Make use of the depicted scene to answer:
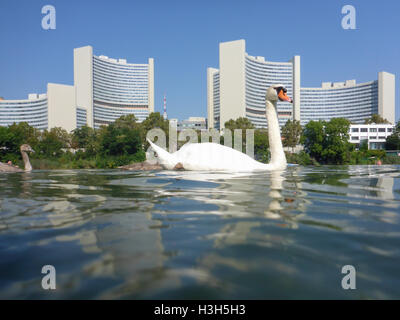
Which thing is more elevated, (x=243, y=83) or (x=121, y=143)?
(x=243, y=83)

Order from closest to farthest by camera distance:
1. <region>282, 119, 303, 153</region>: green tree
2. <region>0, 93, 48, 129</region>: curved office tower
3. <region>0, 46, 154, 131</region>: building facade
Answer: <region>282, 119, 303, 153</region>: green tree, <region>0, 46, 154, 131</region>: building facade, <region>0, 93, 48, 129</region>: curved office tower

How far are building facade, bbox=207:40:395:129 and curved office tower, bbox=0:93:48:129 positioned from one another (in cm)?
7663

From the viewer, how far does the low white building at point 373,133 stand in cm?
8850

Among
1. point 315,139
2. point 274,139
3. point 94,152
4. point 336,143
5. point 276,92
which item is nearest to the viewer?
point 274,139

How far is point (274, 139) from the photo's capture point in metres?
12.0

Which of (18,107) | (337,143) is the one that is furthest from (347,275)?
(18,107)

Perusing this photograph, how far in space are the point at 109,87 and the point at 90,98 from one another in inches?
813

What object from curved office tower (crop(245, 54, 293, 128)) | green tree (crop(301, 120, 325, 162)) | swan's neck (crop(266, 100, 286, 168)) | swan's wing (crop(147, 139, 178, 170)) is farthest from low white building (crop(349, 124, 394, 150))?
swan's wing (crop(147, 139, 178, 170))

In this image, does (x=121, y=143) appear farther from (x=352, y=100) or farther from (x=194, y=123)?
(x=352, y=100)

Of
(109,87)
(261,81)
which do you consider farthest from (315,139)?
(109,87)

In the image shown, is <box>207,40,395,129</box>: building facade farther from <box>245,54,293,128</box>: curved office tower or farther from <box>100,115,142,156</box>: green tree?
<box>100,115,142,156</box>: green tree

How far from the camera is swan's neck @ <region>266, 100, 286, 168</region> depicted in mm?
11672
